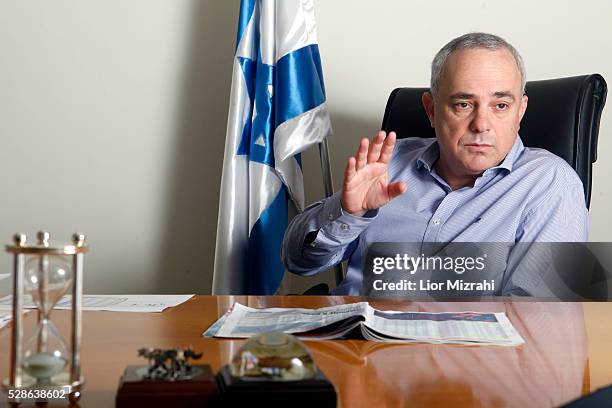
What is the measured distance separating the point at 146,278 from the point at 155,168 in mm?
417

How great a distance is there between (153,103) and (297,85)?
0.60m

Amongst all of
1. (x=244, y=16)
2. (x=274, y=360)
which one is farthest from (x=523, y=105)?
(x=274, y=360)

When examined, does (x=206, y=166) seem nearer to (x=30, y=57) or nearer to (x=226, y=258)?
(x=226, y=258)

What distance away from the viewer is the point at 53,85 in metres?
3.02

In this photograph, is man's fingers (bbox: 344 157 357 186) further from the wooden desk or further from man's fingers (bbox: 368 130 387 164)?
the wooden desk

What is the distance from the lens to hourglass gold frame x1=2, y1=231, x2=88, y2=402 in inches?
30.4

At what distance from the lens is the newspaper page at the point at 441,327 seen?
1.18 meters

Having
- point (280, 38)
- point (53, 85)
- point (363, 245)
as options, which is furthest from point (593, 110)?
point (53, 85)

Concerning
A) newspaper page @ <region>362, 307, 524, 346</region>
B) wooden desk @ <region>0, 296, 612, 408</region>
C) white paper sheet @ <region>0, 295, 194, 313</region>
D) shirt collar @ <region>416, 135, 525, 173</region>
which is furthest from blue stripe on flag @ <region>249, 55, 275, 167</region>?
newspaper page @ <region>362, 307, 524, 346</region>

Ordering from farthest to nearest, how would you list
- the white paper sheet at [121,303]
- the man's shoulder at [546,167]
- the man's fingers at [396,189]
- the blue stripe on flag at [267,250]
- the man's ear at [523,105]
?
the blue stripe on flag at [267,250], the man's ear at [523,105], the man's shoulder at [546,167], the man's fingers at [396,189], the white paper sheet at [121,303]

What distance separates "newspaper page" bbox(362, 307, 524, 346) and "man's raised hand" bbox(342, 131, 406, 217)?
1.56 ft

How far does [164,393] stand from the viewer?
0.75 metres

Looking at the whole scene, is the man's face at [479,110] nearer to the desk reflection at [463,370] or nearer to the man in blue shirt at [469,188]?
the man in blue shirt at [469,188]

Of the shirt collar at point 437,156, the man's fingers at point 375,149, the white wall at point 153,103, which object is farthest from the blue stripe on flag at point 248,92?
the man's fingers at point 375,149
